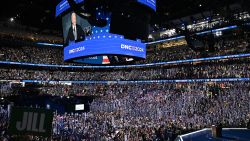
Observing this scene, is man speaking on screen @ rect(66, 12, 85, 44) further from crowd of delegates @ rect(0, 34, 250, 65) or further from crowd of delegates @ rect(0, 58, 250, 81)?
crowd of delegates @ rect(0, 34, 250, 65)

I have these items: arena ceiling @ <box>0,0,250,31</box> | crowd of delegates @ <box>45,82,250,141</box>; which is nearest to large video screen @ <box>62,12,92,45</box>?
crowd of delegates @ <box>45,82,250,141</box>

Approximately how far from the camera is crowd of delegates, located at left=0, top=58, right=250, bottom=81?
2866 centimetres

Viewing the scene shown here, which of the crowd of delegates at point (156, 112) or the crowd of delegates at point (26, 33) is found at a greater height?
the crowd of delegates at point (26, 33)

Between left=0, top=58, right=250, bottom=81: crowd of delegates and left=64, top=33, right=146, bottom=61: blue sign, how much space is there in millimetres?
20257

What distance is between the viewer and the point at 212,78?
29172mm

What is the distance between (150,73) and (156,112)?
Answer: 46.0ft

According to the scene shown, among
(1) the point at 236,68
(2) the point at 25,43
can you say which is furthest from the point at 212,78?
(2) the point at 25,43

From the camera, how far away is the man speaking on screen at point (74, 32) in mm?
10656

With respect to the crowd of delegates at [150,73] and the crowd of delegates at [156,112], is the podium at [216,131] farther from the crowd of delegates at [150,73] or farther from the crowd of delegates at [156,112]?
the crowd of delegates at [150,73]

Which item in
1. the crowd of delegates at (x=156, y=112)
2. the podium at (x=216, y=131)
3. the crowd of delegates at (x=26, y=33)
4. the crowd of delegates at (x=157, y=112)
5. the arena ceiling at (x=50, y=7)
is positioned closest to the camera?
the podium at (x=216, y=131)

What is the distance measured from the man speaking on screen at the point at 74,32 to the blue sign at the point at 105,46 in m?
0.27

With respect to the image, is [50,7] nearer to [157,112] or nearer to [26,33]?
[157,112]

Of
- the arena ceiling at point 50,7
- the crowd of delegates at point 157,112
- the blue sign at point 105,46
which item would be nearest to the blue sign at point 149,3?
the blue sign at point 105,46

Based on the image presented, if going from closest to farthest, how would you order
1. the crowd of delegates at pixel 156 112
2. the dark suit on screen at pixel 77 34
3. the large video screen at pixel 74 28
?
the large video screen at pixel 74 28, the dark suit on screen at pixel 77 34, the crowd of delegates at pixel 156 112
